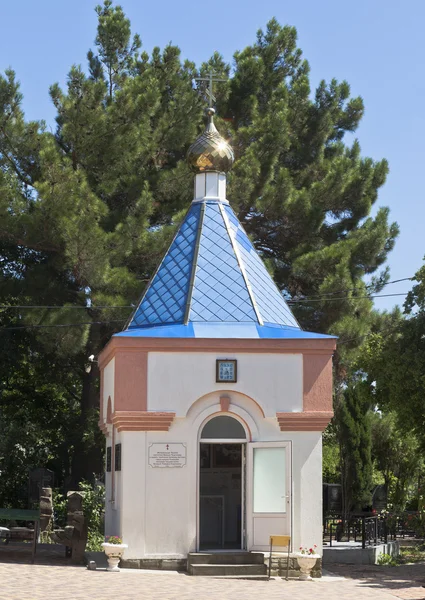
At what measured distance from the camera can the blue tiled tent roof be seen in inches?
626

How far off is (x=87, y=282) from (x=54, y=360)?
3520mm

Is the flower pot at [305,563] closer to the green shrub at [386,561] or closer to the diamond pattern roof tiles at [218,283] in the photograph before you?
the diamond pattern roof tiles at [218,283]

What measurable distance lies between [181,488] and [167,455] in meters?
0.52

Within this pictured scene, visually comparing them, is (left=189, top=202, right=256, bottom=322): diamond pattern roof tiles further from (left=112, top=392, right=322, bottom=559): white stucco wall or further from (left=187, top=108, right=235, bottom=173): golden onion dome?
(left=112, top=392, right=322, bottom=559): white stucco wall

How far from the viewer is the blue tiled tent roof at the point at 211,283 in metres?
15.9

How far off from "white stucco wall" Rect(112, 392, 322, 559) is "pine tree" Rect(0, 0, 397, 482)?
27.9 ft

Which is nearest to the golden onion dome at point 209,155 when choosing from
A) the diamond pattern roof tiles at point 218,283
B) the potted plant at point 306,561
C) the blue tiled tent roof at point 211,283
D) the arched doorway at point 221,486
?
the blue tiled tent roof at point 211,283

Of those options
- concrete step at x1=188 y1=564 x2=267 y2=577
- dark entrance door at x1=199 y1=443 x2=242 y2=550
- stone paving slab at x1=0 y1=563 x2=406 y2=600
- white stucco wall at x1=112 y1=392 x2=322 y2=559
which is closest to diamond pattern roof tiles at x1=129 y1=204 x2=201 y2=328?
white stucco wall at x1=112 y1=392 x2=322 y2=559

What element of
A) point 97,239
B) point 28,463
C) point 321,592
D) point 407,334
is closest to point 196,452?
point 321,592

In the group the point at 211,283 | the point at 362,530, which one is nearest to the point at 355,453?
the point at 362,530

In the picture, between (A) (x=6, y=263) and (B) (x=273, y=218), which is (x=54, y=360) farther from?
(B) (x=273, y=218)

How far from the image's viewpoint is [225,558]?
1462cm

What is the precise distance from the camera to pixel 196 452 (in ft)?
49.2

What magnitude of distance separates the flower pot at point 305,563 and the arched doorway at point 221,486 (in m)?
0.97
